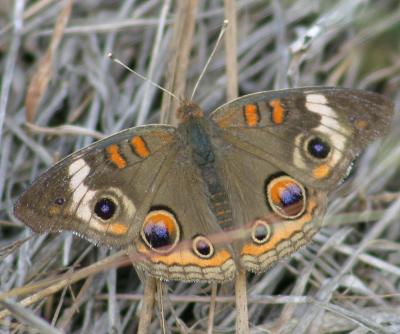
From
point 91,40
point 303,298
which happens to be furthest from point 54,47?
point 303,298

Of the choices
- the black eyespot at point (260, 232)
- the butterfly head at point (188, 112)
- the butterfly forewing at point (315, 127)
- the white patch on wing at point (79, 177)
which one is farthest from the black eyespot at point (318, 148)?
the white patch on wing at point (79, 177)

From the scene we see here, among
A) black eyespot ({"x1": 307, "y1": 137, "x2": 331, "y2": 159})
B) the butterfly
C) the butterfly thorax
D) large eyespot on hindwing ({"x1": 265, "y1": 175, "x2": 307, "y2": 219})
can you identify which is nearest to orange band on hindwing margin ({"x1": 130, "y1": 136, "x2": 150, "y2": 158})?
the butterfly

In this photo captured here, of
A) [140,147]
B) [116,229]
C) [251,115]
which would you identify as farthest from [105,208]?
[251,115]

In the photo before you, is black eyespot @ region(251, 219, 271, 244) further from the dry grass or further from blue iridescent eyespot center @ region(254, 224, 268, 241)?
the dry grass

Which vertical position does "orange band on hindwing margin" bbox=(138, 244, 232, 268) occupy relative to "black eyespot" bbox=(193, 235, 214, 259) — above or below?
below

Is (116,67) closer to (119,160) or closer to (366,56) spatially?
(119,160)

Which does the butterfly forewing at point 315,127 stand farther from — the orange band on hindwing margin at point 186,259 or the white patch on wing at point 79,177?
the white patch on wing at point 79,177

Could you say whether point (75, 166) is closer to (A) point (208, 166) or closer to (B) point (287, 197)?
(A) point (208, 166)
